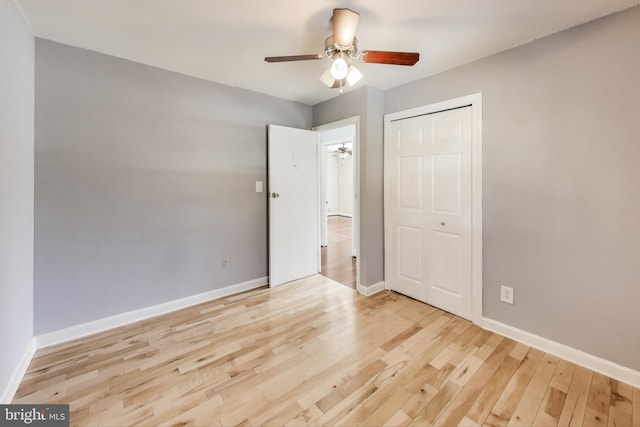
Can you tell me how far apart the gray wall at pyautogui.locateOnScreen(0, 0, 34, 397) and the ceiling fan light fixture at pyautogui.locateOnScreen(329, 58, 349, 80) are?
1.89 m

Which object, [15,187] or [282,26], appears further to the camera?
[282,26]

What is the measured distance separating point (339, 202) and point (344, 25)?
9269 mm

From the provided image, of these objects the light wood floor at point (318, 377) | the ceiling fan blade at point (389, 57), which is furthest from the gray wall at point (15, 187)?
the ceiling fan blade at point (389, 57)

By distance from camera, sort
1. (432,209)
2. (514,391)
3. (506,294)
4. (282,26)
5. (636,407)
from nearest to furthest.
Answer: (636,407), (514,391), (282,26), (506,294), (432,209)

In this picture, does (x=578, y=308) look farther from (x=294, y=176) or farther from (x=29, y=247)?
(x=29, y=247)

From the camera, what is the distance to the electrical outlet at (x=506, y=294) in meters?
2.22

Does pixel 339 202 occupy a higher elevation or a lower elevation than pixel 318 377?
higher

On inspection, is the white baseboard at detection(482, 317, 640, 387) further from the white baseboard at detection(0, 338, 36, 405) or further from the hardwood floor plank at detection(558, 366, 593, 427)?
the white baseboard at detection(0, 338, 36, 405)

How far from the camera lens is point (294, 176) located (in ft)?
11.3

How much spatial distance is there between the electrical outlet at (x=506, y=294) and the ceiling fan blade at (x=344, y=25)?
7.40ft

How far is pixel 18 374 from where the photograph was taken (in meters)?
1.71

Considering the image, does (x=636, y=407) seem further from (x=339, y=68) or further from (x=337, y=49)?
(x=337, y=49)

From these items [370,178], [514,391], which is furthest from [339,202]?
[514,391]

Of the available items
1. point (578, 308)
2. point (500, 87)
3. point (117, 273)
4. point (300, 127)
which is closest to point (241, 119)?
point (300, 127)
